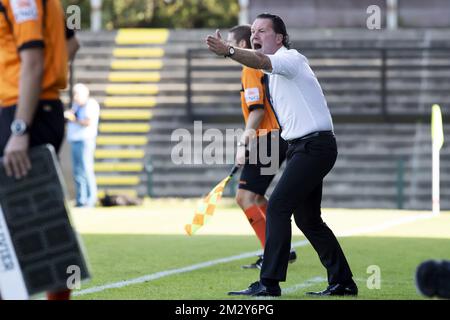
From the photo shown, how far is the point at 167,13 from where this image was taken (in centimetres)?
3478

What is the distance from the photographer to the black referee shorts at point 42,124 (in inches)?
240

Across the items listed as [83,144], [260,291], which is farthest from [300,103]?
[83,144]

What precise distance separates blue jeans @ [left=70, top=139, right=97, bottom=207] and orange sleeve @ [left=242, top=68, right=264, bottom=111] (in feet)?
33.9

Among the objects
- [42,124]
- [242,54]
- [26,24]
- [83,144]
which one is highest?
[26,24]

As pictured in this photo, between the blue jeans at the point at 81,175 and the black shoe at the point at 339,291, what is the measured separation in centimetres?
1208

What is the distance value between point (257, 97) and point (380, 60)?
14.7m

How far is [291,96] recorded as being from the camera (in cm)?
852

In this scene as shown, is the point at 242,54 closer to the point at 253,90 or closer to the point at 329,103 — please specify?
the point at 253,90

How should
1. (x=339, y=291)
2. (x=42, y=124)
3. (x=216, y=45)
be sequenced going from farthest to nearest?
1. (x=339, y=291)
2. (x=216, y=45)
3. (x=42, y=124)

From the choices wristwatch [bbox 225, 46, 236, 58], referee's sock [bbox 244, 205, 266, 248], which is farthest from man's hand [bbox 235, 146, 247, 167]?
wristwatch [bbox 225, 46, 236, 58]
